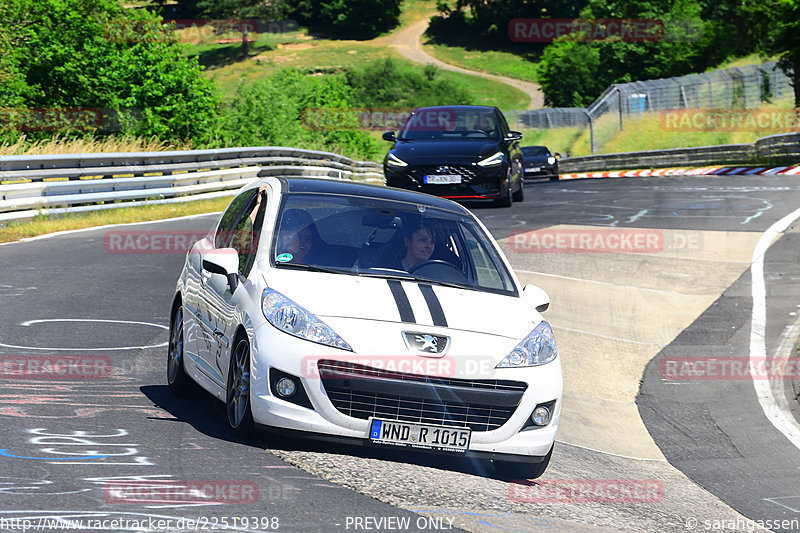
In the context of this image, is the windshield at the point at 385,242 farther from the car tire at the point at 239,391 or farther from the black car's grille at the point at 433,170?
the black car's grille at the point at 433,170

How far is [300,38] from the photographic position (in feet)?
438

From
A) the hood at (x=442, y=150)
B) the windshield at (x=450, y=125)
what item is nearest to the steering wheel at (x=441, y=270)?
the hood at (x=442, y=150)

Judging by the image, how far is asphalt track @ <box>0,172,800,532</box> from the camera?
209 inches

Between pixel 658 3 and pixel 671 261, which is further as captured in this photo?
pixel 658 3

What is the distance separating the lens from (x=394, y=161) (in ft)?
62.3

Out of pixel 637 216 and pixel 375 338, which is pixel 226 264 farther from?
pixel 637 216

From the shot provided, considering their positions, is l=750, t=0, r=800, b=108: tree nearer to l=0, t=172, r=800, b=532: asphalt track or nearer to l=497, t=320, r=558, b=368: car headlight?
l=0, t=172, r=800, b=532: asphalt track

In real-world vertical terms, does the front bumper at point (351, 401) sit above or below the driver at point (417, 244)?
below

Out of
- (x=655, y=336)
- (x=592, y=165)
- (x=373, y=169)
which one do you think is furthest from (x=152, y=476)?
(x=592, y=165)

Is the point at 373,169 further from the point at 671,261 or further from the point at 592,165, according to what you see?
the point at 671,261

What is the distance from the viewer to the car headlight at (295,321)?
19.7ft

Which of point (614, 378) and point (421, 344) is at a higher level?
point (421, 344)

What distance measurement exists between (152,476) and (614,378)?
6.50 m

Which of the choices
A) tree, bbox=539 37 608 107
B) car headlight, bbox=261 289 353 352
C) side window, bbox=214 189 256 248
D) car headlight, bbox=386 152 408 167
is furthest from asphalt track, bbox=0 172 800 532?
tree, bbox=539 37 608 107
